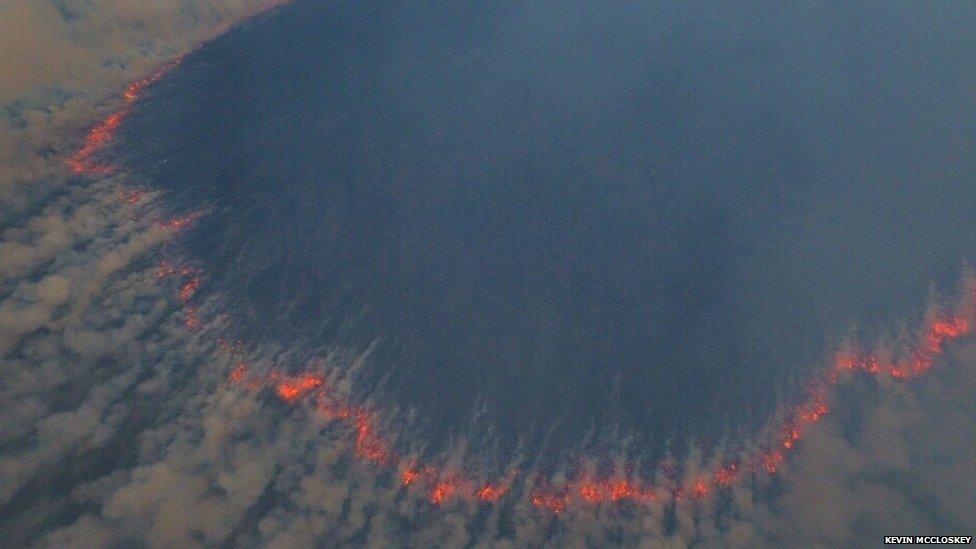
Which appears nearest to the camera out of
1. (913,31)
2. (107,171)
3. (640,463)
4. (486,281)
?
(640,463)

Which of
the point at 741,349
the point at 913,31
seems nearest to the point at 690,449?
the point at 741,349

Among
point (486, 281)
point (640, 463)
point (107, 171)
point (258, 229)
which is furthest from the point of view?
point (107, 171)

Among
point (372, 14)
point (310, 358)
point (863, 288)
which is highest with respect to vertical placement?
point (372, 14)

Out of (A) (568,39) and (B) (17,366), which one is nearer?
(B) (17,366)

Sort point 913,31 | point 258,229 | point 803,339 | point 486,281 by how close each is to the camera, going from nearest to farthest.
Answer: point 803,339 → point 486,281 → point 258,229 → point 913,31

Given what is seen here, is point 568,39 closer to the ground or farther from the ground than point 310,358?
farther from the ground

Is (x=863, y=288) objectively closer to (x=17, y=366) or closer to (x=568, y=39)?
(x=568, y=39)

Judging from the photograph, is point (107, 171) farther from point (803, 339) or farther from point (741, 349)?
point (803, 339)

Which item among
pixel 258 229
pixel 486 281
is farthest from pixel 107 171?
pixel 486 281

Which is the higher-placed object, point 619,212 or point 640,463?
point 619,212
